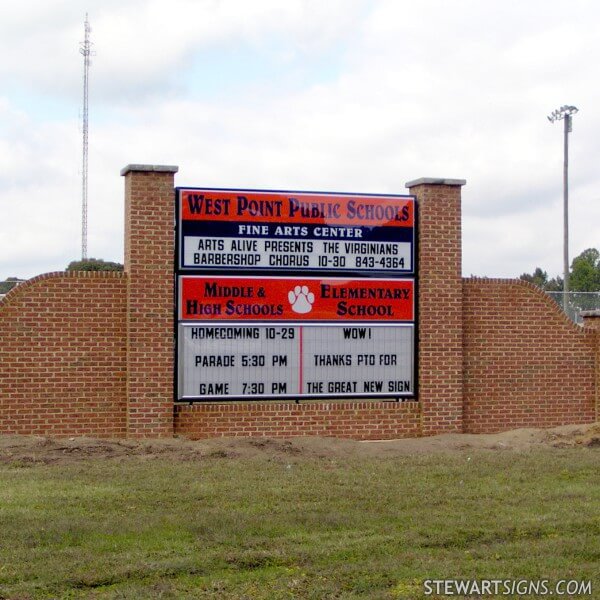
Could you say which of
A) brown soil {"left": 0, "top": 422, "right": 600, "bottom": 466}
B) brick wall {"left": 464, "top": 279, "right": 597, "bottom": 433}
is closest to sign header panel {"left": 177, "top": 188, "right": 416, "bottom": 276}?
brick wall {"left": 464, "top": 279, "right": 597, "bottom": 433}

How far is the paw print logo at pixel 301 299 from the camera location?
54.5 feet

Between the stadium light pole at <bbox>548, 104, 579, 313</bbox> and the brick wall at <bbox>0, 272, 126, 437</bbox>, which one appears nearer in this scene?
the brick wall at <bbox>0, 272, 126, 437</bbox>

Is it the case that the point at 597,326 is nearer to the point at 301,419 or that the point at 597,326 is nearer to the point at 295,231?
the point at 301,419

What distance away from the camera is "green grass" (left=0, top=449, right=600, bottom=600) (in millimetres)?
8023

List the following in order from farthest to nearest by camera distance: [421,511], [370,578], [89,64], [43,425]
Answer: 1. [89,64]
2. [43,425]
3. [421,511]
4. [370,578]

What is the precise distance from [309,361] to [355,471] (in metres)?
3.53

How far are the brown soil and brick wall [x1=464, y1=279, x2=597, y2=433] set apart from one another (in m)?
0.93

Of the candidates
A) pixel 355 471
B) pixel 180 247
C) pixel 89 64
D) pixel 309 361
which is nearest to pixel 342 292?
pixel 309 361

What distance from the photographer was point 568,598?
24.7 feet

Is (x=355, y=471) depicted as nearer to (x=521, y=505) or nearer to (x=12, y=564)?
(x=521, y=505)

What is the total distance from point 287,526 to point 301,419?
6740 millimetres

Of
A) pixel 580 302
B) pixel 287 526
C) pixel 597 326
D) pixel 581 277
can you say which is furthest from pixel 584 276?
pixel 287 526

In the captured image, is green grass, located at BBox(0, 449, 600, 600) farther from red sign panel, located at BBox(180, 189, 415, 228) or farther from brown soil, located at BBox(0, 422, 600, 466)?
red sign panel, located at BBox(180, 189, 415, 228)

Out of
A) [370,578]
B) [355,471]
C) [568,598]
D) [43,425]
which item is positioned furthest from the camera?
[43,425]
